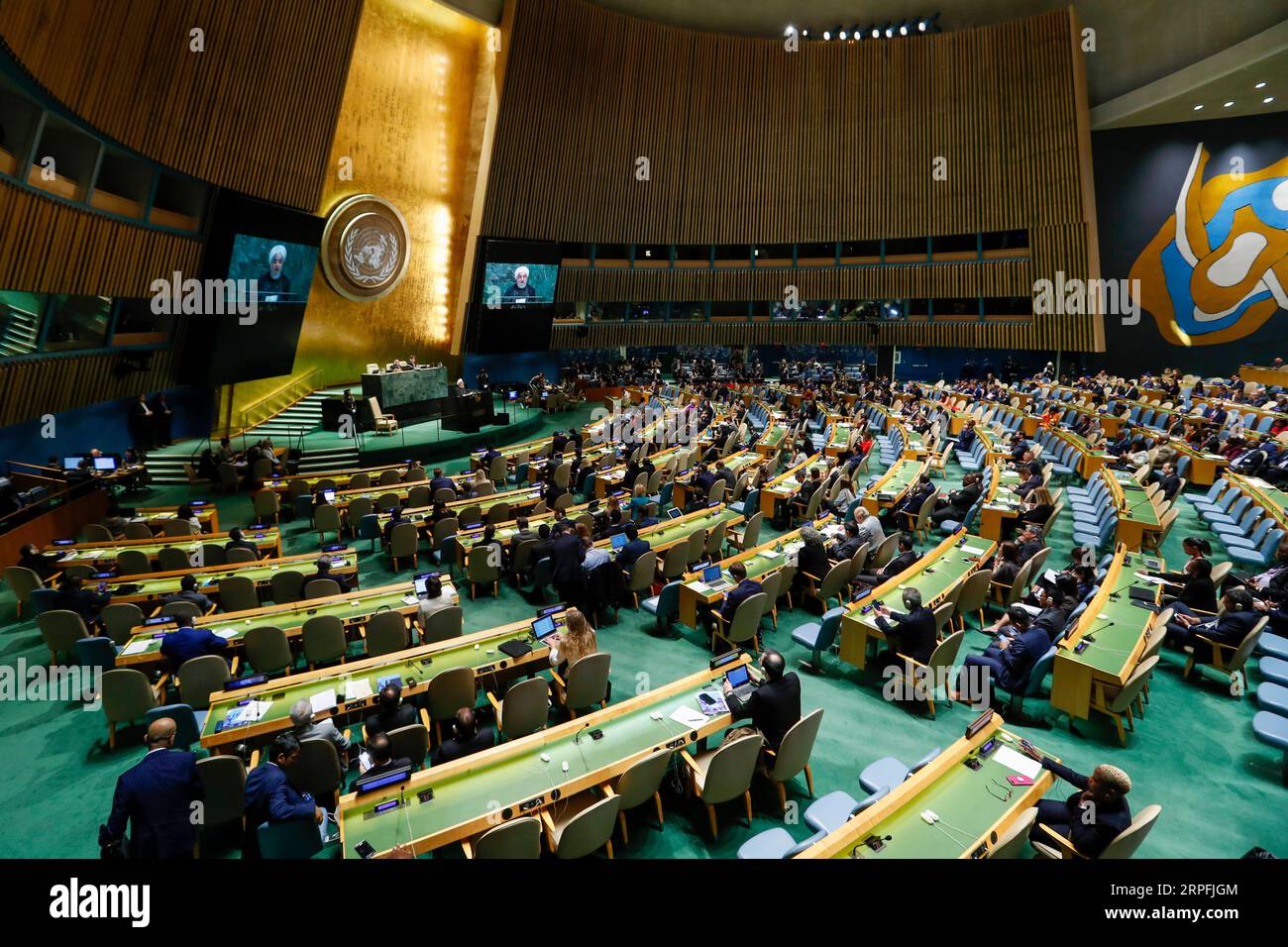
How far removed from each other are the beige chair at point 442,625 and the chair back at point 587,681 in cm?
159

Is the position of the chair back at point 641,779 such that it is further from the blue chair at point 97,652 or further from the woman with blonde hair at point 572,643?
the blue chair at point 97,652

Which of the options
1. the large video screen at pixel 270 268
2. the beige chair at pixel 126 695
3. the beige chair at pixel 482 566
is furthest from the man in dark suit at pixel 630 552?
the large video screen at pixel 270 268

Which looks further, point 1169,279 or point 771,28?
point 771,28

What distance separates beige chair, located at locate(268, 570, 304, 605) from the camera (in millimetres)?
7648

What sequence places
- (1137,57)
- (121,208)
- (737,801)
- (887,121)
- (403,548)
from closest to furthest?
(737,801) < (403,548) < (121,208) < (1137,57) < (887,121)

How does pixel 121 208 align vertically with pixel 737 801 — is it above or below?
above

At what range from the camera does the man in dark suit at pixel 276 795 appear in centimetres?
396

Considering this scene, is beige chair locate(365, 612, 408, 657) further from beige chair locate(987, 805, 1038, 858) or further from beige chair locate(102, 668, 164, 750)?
beige chair locate(987, 805, 1038, 858)

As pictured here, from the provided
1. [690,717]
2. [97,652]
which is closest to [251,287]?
[97,652]

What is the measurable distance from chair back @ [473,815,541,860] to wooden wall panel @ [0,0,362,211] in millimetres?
10844

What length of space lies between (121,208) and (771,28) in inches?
1026

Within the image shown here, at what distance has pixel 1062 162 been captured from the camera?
77.8 feet
